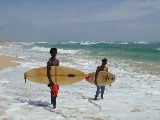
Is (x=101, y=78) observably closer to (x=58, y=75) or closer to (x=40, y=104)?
(x=58, y=75)

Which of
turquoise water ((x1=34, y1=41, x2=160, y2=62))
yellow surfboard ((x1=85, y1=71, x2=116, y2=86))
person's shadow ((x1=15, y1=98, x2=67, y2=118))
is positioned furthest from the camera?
turquoise water ((x1=34, y1=41, x2=160, y2=62))

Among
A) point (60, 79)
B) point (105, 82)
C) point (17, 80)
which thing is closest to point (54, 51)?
point (60, 79)

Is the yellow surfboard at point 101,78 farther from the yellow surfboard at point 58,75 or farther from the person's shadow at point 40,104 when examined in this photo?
the person's shadow at point 40,104

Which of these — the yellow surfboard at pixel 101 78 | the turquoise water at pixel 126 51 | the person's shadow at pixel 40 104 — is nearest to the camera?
the person's shadow at pixel 40 104

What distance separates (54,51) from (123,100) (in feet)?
9.99

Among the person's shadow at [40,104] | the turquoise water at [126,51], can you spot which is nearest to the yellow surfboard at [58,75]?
the person's shadow at [40,104]

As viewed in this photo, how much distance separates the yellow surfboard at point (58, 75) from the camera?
907 cm

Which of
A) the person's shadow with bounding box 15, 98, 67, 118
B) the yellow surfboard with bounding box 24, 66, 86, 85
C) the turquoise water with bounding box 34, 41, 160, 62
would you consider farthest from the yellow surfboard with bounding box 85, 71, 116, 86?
the turquoise water with bounding box 34, 41, 160, 62

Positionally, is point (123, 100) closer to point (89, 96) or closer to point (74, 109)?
point (89, 96)

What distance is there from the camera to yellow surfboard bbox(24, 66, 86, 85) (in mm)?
9070

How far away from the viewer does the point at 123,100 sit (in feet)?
35.4

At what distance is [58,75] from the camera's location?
29.9 ft

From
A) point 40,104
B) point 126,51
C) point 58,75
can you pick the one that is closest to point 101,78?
point 58,75

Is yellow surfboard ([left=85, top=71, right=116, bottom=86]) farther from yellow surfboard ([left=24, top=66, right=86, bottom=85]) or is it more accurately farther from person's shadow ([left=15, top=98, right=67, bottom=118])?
person's shadow ([left=15, top=98, right=67, bottom=118])
